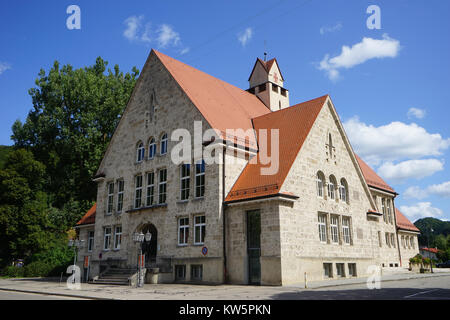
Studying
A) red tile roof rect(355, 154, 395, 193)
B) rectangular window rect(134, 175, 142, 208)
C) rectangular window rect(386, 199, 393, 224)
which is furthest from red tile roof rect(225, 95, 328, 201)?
rectangular window rect(386, 199, 393, 224)

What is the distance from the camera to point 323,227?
2339cm

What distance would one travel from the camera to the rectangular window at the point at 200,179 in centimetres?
2355

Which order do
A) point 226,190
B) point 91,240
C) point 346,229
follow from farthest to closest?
point 91,240
point 346,229
point 226,190

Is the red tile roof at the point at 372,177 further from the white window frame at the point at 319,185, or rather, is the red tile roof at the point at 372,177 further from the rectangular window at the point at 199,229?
the rectangular window at the point at 199,229

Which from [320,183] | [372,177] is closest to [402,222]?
[372,177]

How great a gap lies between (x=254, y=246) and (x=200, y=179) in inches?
223

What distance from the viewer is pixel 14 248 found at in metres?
34.7

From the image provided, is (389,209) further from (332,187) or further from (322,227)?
(322,227)

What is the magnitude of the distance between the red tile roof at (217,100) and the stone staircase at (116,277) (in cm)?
1038

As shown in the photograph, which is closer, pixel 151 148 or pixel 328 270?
pixel 328 270

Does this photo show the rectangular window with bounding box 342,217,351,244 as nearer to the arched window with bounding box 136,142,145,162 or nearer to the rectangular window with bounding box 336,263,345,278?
the rectangular window with bounding box 336,263,345,278

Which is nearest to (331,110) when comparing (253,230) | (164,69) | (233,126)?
(233,126)

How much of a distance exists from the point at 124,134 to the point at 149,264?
36.0 feet

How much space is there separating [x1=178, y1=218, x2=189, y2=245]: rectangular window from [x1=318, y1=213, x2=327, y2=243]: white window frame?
8.32m
